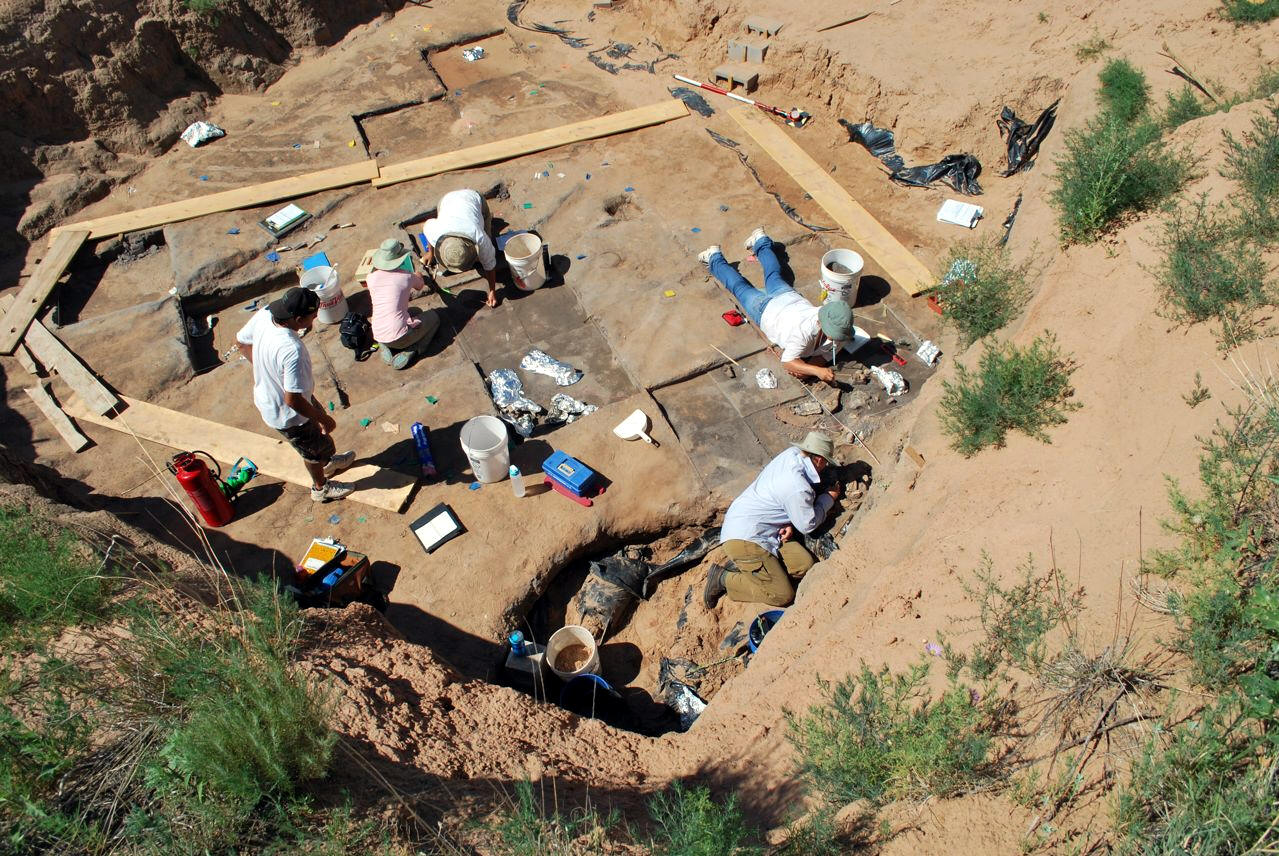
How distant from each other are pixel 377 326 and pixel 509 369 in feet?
4.10

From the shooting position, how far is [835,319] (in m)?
6.36

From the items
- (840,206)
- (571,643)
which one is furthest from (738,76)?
(571,643)

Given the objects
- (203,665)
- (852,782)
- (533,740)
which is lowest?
(533,740)

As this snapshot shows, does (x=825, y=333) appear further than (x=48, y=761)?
Yes

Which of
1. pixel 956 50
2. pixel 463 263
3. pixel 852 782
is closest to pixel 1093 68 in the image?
pixel 956 50

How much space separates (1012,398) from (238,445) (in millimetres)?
6086

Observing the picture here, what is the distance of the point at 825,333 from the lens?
6.49m

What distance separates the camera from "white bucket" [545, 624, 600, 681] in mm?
5273

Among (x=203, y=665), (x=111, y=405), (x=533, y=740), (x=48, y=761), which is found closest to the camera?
(x=48, y=761)

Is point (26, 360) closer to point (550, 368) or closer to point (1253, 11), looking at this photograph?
point (550, 368)

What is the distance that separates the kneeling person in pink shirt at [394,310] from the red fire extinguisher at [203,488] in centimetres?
183

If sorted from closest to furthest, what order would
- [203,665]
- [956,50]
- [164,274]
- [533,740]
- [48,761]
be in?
[48,761]
[203,665]
[533,740]
[164,274]
[956,50]

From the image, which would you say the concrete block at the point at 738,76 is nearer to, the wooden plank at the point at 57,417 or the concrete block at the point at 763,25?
the concrete block at the point at 763,25

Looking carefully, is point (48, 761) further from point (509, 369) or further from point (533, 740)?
point (509, 369)
